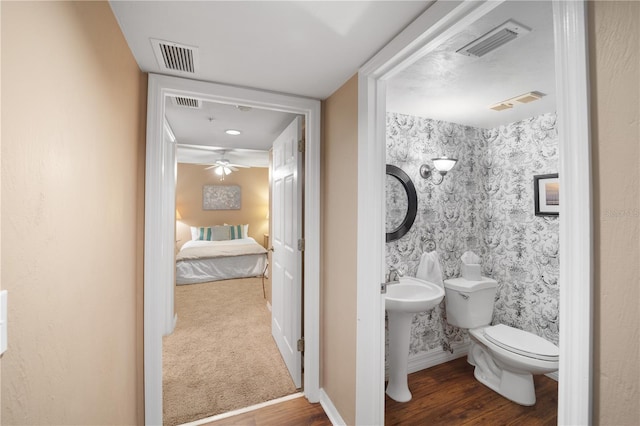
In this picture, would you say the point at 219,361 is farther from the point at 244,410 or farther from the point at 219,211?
the point at 219,211

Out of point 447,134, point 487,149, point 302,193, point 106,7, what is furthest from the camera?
point 487,149

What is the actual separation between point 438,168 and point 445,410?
6.17ft

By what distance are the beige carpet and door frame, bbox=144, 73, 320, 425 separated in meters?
0.34

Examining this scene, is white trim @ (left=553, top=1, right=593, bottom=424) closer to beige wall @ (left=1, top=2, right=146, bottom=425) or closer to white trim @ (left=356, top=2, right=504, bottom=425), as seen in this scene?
white trim @ (left=356, top=2, right=504, bottom=425)

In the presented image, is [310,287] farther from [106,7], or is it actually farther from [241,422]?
[106,7]

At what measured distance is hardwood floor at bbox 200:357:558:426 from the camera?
1900mm

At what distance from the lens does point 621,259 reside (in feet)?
2.02

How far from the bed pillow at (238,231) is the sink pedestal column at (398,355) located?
5.07 m

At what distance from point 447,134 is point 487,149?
0.55 m

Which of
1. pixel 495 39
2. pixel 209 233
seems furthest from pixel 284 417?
pixel 209 233

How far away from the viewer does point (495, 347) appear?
Answer: 214 cm

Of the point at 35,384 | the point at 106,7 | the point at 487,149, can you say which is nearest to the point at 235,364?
the point at 35,384

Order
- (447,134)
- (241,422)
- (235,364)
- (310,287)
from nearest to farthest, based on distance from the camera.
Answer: (241,422) → (310,287) → (235,364) → (447,134)

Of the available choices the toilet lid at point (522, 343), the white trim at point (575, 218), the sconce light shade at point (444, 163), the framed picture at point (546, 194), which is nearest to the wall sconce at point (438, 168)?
the sconce light shade at point (444, 163)
